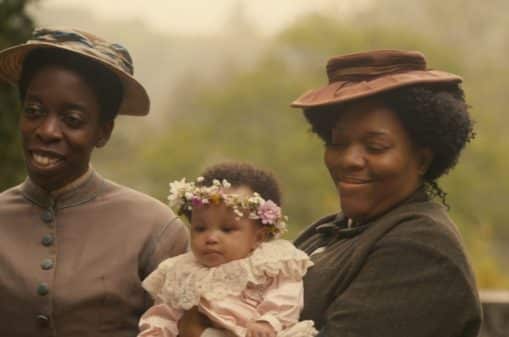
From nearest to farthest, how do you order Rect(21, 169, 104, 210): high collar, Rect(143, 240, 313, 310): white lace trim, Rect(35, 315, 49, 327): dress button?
Rect(143, 240, 313, 310): white lace trim < Rect(35, 315, 49, 327): dress button < Rect(21, 169, 104, 210): high collar

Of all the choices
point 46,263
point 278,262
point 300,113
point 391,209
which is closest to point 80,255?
point 46,263

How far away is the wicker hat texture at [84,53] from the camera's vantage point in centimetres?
367

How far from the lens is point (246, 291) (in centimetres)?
334

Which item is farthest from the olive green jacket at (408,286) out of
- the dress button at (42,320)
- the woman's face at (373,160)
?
the dress button at (42,320)

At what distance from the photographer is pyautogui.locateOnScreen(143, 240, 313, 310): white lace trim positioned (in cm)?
331

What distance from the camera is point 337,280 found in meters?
3.24

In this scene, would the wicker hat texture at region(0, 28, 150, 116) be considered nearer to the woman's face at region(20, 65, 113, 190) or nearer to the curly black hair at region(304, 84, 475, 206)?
the woman's face at region(20, 65, 113, 190)

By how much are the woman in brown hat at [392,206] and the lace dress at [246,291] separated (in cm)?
7

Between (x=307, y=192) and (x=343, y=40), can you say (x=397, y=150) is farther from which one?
(x=343, y=40)

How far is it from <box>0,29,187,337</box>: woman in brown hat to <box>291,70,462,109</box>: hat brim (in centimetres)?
83

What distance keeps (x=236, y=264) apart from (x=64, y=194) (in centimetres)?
88

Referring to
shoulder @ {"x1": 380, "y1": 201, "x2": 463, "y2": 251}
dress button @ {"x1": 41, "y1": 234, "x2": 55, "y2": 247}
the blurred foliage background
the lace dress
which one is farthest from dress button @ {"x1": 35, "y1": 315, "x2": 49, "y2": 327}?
the blurred foliage background

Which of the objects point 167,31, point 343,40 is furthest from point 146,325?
point 167,31

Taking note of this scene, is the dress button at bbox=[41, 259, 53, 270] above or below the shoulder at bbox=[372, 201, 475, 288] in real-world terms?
below
